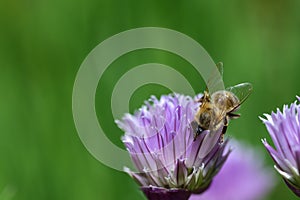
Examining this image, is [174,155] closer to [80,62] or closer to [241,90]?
[241,90]

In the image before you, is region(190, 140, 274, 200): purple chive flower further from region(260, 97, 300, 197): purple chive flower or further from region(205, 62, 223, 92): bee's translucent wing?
region(260, 97, 300, 197): purple chive flower

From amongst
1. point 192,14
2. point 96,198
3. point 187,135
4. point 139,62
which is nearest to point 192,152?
point 187,135

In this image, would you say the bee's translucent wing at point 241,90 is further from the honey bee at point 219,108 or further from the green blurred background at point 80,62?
the green blurred background at point 80,62

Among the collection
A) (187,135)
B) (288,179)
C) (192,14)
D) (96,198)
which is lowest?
(96,198)

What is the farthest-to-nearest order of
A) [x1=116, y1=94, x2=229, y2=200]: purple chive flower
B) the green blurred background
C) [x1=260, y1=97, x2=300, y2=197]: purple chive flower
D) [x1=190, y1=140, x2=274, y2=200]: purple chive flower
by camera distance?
the green blurred background
[x1=190, y1=140, x2=274, y2=200]: purple chive flower
[x1=116, y1=94, x2=229, y2=200]: purple chive flower
[x1=260, y1=97, x2=300, y2=197]: purple chive flower

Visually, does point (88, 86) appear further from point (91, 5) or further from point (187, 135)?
point (187, 135)

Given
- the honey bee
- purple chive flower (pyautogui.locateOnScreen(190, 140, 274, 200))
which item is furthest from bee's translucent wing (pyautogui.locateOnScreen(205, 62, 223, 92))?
purple chive flower (pyautogui.locateOnScreen(190, 140, 274, 200))

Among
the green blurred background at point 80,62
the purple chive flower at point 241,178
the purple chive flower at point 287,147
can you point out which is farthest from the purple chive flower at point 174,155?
the green blurred background at point 80,62
